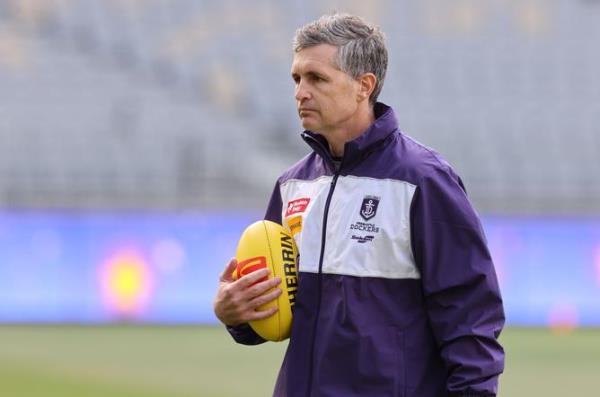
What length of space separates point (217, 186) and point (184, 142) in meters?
1.35

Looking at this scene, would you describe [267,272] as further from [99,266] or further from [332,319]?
[99,266]

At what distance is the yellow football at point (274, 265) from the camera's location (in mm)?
3438

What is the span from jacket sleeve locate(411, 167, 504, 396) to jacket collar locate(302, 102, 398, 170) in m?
0.19

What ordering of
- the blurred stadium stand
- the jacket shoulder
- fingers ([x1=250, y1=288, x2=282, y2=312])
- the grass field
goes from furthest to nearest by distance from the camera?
1. the blurred stadium stand
2. the grass field
3. the jacket shoulder
4. fingers ([x1=250, y1=288, x2=282, y2=312])

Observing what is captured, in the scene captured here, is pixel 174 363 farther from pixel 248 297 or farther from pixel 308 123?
pixel 308 123

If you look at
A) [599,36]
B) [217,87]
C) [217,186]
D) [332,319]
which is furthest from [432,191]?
[599,36]

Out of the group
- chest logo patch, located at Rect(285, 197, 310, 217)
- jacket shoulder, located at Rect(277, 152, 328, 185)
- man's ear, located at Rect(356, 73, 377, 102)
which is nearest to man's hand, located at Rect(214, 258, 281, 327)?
chest logo patch, located at Rect(285, 197, 310, 217)

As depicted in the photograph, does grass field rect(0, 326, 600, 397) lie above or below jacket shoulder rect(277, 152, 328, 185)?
below

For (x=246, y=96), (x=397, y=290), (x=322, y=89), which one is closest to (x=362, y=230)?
(x=397, y=290)

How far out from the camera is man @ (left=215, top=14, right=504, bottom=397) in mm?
3193

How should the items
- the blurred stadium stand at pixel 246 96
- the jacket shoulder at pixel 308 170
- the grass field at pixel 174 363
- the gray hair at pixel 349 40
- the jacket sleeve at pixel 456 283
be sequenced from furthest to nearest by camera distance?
the blurred stadium stand at pixel 246 96 < the grass field at pixel 174 363 < the jacket shoulder at pixel 308 170 < the gray hair at pixel 349 40 < the jacket sleeve at pixel 456 283

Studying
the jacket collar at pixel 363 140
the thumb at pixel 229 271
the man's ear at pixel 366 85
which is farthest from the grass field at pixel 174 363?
the man's ear at pixel 366 85

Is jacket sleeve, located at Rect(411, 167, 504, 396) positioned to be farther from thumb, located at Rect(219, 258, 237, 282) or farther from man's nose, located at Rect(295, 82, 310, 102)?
thumb, located at Rect(219, 258, 237, 282)

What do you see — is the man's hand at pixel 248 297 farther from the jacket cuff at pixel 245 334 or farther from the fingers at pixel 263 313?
the jacket cuff at pixel 245 334
